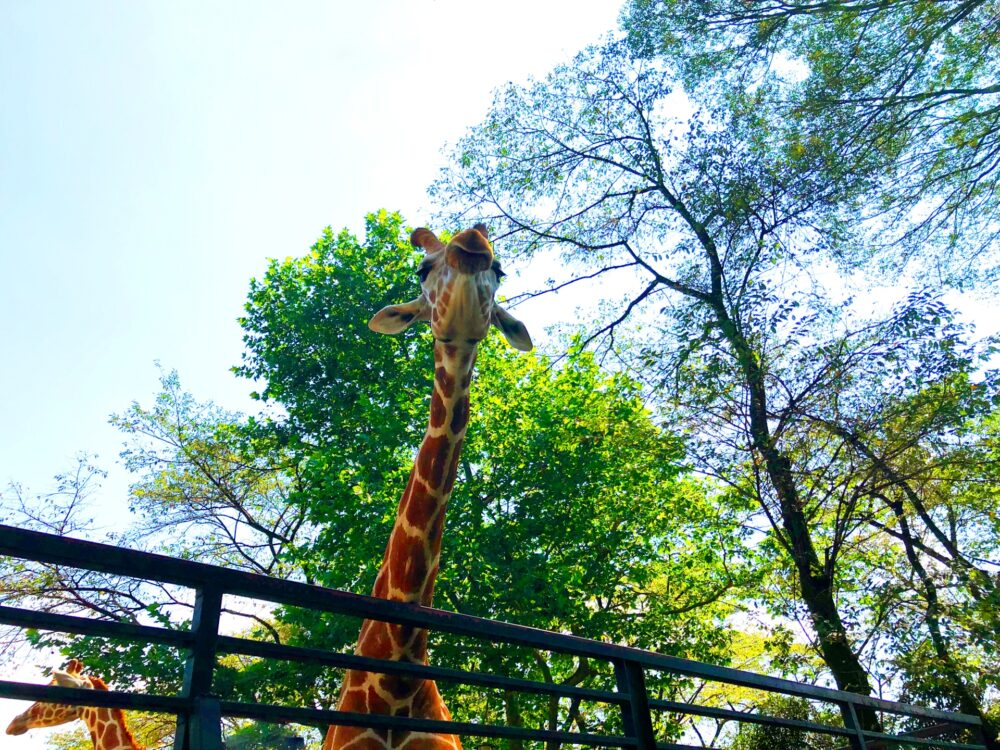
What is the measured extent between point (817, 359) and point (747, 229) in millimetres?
2650

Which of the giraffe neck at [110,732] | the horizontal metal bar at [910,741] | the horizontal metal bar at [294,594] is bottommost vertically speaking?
the horizontal metal bar at [910,741]

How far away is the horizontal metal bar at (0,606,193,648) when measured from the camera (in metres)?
1.74

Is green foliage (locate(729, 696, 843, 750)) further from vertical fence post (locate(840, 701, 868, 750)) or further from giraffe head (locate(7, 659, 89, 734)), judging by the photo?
giraffe head (locate(7, 659, 89, 734))

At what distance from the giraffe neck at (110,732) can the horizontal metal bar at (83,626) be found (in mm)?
6566

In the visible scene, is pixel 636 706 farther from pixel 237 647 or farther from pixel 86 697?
pixel 86 697

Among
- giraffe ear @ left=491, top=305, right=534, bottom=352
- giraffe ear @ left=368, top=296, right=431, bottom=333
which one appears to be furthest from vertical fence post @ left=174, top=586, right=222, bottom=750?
giraffe ear @ left=491, top=305, right=534, bottom=352

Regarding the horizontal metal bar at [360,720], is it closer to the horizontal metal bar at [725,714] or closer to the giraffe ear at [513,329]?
the horizontal metal bar at [725,714]

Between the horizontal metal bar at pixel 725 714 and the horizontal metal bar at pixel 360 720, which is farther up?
the horizontal metal bar at pixel 725 714

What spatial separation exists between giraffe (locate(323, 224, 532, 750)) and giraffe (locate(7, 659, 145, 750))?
3947 mm

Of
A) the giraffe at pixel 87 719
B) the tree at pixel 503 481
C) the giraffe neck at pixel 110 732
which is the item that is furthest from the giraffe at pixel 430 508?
the tree at pixel 503 481

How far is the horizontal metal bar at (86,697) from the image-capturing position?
165 centimetres

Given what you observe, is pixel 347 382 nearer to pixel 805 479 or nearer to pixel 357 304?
pixel 357 304

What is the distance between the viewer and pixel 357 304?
44.7 feet

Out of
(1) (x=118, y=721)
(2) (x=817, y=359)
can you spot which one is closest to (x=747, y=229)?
(2) (x=817, y=359)
